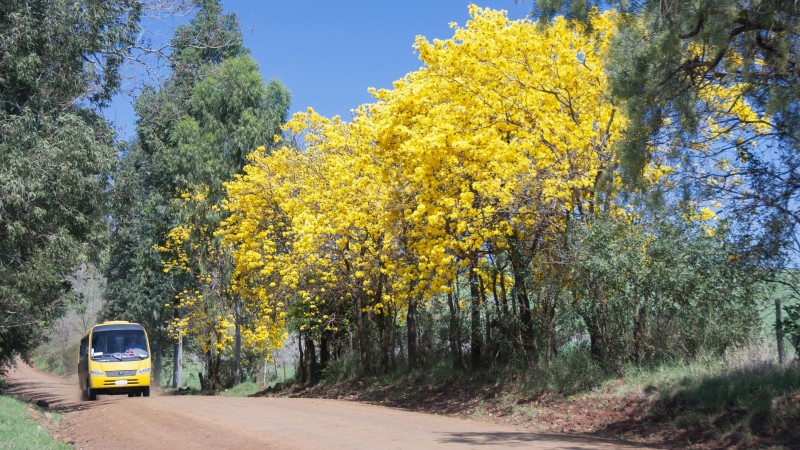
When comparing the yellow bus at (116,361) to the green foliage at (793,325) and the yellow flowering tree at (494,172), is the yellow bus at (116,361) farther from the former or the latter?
the green foliage at (793,325)

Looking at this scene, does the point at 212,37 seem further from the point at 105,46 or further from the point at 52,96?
the point at 52,96

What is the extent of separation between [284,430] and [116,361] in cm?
1642

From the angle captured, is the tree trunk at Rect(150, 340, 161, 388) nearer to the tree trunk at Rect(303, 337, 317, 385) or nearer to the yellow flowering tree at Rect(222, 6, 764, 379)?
the tree trunk at Rect(303, 337, 317, 385)

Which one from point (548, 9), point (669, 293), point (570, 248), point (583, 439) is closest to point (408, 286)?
point (570, 248)

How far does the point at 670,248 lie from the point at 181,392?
33.4 m

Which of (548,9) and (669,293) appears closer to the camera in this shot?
(548,9)

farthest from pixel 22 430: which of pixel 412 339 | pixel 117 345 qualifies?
pixel 117 345

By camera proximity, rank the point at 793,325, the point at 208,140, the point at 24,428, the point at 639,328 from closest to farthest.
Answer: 1. the point at 793,325
2. the point at 24,428
3. the point at 639,328
4. the point at 208,140

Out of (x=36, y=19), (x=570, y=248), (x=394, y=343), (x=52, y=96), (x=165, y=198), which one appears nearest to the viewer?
(x=570, y=248)

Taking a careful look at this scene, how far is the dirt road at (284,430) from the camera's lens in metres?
11.8

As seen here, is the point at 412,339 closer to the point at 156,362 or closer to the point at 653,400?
the point at 653,400

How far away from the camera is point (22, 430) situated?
1494 centimetres

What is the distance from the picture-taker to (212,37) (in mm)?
22469

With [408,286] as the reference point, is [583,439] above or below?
below
